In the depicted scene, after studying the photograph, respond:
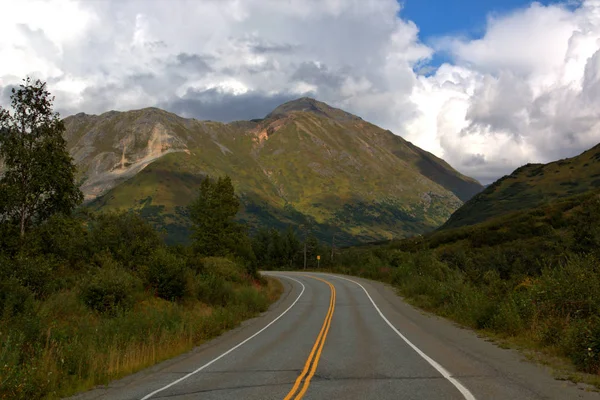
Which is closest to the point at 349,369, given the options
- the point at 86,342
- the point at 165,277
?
the point at 86,342

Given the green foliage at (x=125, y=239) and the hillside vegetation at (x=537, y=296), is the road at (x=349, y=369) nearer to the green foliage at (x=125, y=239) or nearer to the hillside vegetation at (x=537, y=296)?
the hillside vegetation at (x=537, y=296)

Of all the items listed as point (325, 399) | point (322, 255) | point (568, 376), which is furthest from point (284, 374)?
point (322, 255)

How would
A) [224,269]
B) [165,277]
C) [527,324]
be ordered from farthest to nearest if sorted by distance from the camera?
[224,269]
[165,277]
[527,324]

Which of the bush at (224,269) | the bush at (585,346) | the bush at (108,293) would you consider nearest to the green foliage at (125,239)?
the bush at (108,293)

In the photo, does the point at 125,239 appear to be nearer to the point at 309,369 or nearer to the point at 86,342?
the point at 86,342

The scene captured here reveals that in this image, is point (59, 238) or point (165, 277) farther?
point (165, 277)

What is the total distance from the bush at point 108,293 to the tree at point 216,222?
2579 centimetres

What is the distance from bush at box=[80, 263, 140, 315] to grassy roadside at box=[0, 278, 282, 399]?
44cm

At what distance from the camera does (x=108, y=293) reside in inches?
699

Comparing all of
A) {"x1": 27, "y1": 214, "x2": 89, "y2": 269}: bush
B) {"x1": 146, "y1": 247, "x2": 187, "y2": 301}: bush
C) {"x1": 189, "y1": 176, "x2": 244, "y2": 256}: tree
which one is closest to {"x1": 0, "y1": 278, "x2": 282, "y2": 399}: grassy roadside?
{"x1": 146, "y1": 247, "x2": 187, "y2": 301}: bush

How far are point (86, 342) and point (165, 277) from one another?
9.85 metres

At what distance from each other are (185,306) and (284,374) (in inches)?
544

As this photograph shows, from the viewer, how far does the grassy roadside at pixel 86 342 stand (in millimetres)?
8906

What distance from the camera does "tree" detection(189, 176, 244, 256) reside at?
44.8 metres
